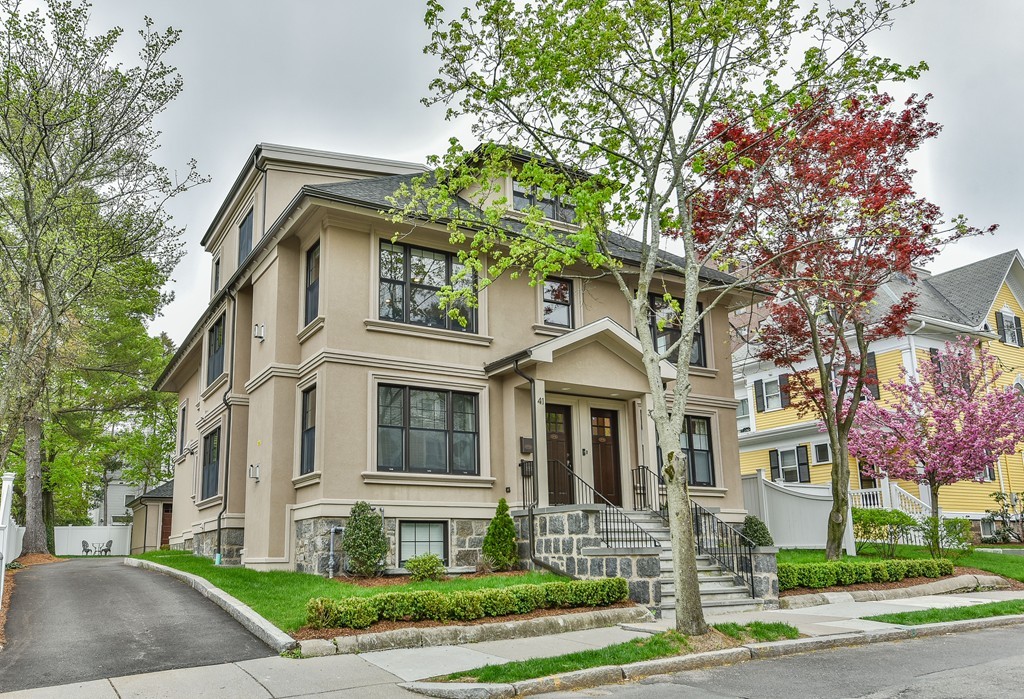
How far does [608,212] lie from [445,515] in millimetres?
6475

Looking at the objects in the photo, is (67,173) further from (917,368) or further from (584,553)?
(917,368)

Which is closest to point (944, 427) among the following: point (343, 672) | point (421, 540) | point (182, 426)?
point (421, 540)

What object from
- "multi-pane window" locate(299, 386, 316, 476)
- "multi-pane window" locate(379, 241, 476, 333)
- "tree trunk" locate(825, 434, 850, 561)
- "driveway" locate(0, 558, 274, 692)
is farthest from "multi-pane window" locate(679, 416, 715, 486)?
"driveway" locate(0, 558, 274, 692)

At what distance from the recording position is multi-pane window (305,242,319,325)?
1552 centimetres

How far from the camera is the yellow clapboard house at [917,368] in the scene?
88.3 feet

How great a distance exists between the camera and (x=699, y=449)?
1927 centimetres

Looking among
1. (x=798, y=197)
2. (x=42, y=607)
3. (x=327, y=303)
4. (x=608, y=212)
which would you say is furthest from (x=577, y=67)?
(x=42, y=607)

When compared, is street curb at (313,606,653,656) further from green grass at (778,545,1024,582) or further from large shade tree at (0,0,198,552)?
large shade tree at (0,0,198,552)

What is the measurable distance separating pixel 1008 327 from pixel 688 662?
28328 millimetres

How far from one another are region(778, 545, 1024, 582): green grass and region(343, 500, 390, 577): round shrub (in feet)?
28.4

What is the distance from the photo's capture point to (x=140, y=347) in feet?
102

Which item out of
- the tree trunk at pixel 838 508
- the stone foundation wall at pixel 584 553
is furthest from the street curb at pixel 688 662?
the tree trunk at pixel 838 508

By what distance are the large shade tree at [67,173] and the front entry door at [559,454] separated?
976cm

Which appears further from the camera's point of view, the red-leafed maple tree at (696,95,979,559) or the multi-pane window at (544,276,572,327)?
the multi-pane window at (544,276,572,327)
